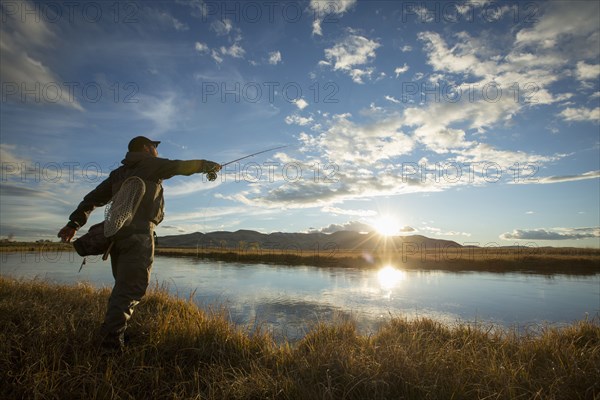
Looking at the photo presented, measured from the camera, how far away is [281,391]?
313cm

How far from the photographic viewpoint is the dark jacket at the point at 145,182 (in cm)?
418

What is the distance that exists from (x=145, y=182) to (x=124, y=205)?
1.27 ft

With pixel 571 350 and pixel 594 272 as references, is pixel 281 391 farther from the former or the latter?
pixel 594 272

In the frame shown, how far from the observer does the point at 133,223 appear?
403 cm

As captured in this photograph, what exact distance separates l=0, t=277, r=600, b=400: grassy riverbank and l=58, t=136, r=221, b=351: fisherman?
458mm

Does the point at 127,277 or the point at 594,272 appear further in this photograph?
the point at 594,272

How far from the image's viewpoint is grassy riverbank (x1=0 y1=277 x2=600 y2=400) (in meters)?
3.23

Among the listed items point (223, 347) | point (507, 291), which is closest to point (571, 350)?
point (223, 347)

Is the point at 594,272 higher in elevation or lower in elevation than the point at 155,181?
lower

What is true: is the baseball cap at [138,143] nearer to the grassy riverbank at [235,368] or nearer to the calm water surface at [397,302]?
the grassy riverbank at [235,368]

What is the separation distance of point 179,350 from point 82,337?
1191 millimetres

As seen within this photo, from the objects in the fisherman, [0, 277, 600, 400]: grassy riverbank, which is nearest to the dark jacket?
the fisherman

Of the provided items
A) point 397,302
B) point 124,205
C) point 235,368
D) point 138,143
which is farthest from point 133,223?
point 397,302

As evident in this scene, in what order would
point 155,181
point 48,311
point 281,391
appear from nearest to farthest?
point 281,391
point 155,181
point 48,311
